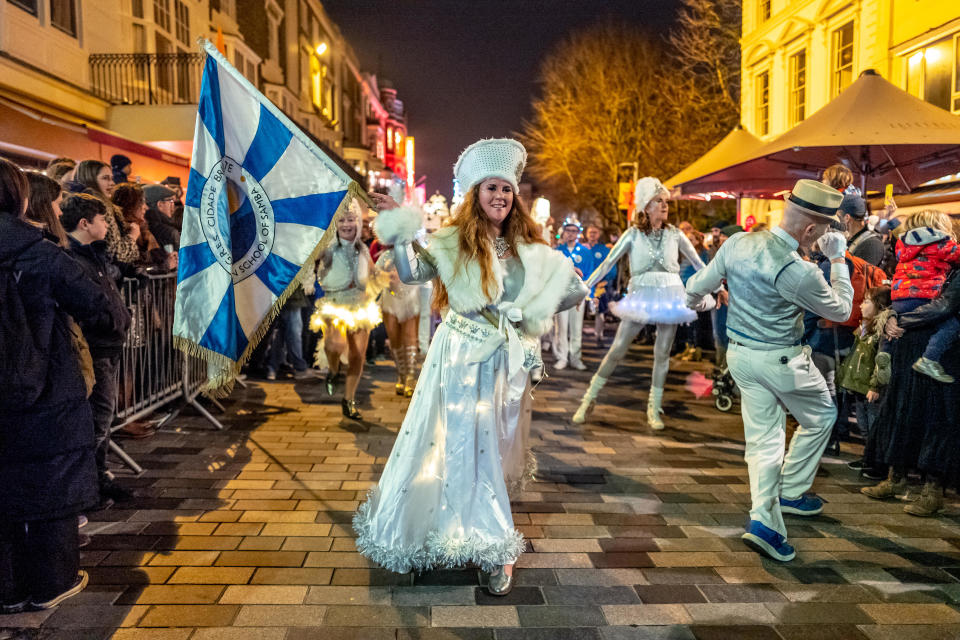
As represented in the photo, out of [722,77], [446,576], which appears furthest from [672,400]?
[722,77]

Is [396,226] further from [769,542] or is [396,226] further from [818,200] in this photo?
[769,542]

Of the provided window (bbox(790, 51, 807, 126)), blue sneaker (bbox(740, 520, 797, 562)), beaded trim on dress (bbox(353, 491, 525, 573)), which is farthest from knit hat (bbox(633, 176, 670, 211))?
window (bbox(790, 51, 807, 126))

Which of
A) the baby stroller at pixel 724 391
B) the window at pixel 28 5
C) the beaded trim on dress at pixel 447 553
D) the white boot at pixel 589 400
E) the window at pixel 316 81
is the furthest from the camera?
the window at pixel 316 81

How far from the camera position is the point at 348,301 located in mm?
7199

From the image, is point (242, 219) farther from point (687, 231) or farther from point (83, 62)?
point (83, 62)

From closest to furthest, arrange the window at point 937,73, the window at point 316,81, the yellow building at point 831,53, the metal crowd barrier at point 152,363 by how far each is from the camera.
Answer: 1. the metal crowd barrier at point 152,363
2. the window at point 937,73
3. the yellow building at point 831,53
4. the window at point 316,81

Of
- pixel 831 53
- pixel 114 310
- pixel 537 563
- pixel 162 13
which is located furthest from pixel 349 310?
pixel 831 53

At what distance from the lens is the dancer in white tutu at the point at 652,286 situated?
6.76m

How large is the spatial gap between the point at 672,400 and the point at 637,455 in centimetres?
250

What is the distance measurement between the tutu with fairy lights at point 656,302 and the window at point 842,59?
15625 mm

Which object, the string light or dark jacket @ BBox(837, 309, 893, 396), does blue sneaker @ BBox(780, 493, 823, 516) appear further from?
the string light

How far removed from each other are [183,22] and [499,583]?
60.3 feet

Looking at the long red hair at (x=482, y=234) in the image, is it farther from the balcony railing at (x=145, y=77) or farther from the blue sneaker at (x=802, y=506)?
the balcony railing at (x=145, y=77)

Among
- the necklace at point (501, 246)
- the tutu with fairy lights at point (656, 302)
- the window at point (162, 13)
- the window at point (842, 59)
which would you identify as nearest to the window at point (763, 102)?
the window at point (842, 59)
